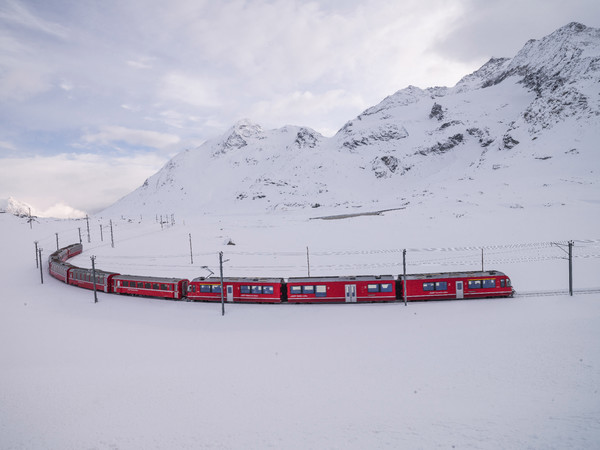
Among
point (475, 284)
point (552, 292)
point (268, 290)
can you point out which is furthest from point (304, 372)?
point (552, 292)

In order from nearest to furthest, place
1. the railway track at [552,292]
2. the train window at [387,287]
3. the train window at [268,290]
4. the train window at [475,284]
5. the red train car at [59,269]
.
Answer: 1. the railway track at [552,292]
2. the train window at [475,284]
3. the train window at [387,287]
4. the train window at [268,290]
5. the red train car at [59,269]

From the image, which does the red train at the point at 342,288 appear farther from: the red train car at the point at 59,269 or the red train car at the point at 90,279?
the red train car at the point at 59,269

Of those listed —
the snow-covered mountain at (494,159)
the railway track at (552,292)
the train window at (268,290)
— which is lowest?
the railway track at (552,292)

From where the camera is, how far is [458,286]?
2612 centimetres

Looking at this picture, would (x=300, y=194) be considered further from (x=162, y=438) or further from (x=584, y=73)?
(x=162, y=438)

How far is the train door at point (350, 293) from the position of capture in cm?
2691

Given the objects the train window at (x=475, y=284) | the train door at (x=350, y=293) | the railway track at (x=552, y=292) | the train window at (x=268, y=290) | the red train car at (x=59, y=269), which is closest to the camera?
the railway track at (x=552, y=292)

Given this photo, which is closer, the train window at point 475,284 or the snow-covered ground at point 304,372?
the snow-covered ground at point 304,372

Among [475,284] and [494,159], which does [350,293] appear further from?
[494,159]

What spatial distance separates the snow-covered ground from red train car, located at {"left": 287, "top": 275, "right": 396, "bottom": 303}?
0.88m

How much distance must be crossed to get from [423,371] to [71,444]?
46.5ft

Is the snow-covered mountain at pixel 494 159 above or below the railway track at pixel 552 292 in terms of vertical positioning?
above

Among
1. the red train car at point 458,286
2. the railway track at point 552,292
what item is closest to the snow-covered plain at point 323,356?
the railway track at point 552,292

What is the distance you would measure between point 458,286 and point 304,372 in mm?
17293
